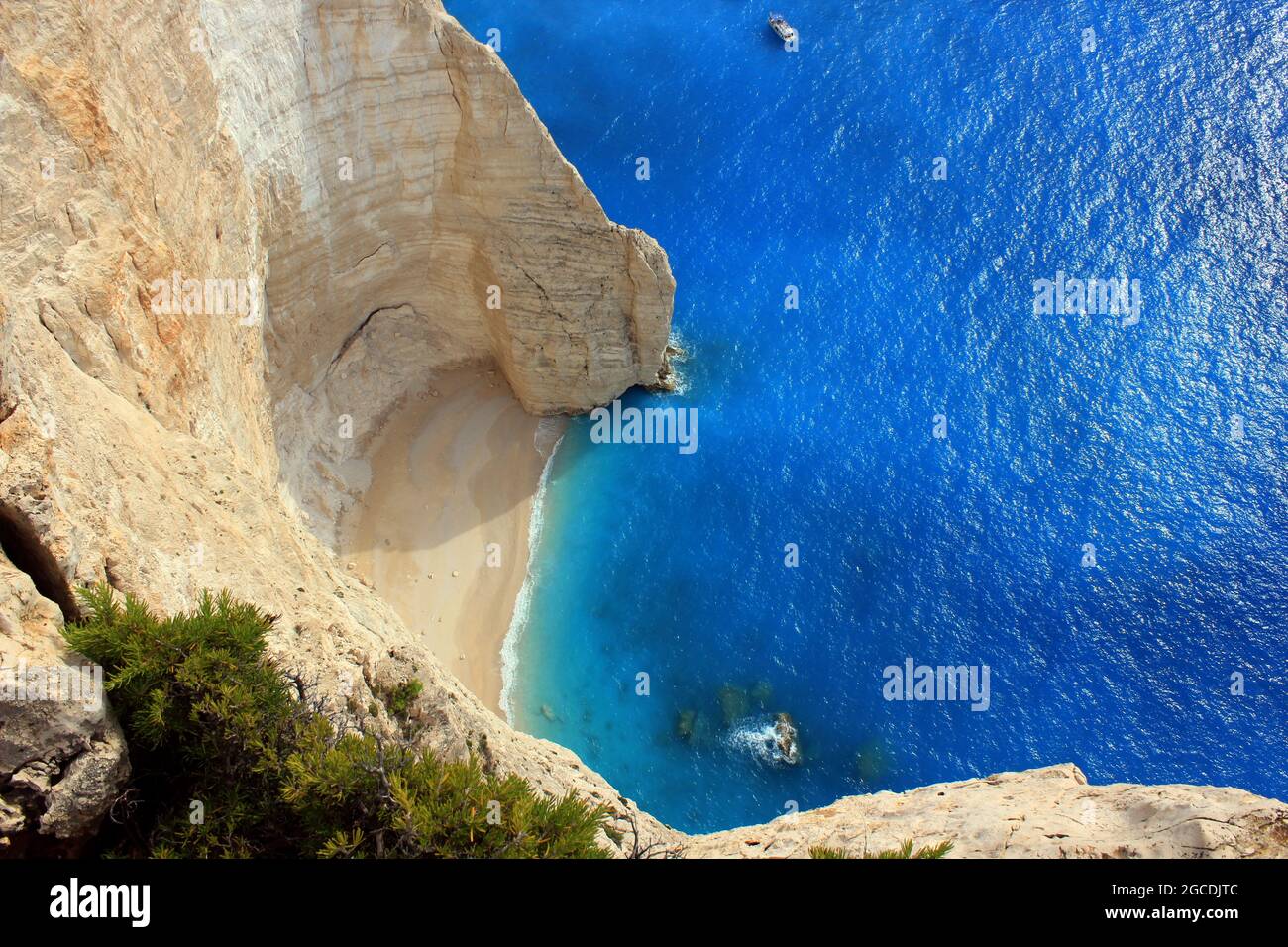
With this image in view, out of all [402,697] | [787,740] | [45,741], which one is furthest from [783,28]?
[45,741]

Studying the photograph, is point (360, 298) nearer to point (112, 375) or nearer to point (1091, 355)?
point (112, 375)

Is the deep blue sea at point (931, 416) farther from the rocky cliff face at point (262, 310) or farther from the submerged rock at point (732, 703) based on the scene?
the rocky cliff face at point (262, 310)

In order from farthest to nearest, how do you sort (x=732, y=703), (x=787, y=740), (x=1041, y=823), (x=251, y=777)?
(x=732, y=703)
(x=787, y=740)
(x=1041, y=823)
(x=251, y=777)

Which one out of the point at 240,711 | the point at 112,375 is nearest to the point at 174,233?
the point at 112,375

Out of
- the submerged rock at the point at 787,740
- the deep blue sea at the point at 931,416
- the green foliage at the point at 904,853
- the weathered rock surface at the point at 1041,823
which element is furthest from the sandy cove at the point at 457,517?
the green foliage at the point at 904,853

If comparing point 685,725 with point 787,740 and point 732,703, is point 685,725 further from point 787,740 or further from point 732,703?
point 787,740
